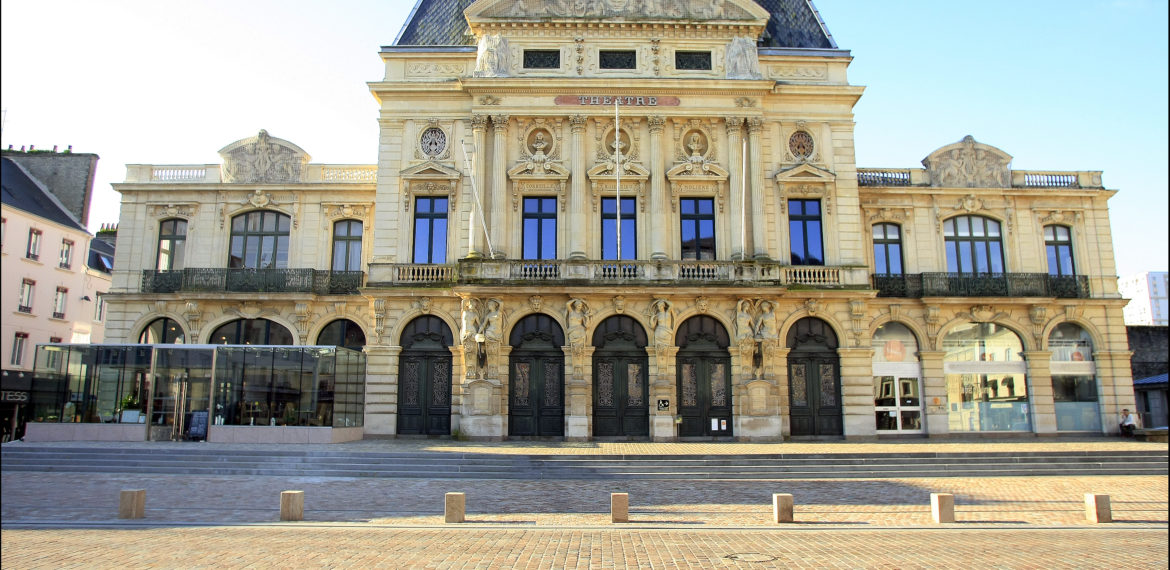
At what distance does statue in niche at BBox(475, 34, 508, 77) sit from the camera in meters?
30.3

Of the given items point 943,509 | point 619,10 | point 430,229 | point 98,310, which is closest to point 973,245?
point 619,10

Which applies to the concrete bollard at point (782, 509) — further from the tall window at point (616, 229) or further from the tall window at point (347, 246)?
the tall window at point (347, 246)

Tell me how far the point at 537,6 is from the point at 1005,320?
22171 millimetres

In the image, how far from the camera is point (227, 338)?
3130 cm

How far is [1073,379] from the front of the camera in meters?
31.6

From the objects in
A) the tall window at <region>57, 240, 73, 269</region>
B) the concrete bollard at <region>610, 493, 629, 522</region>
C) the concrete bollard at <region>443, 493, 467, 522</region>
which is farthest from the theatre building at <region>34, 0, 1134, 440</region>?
the concrete bollard at <region>443, 493, 467, 522</region>

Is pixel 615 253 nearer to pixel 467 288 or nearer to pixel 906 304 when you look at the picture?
pixel 467 288

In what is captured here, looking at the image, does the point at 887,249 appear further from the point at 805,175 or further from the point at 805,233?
the point at 805,175

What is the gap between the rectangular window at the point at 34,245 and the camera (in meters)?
37.2

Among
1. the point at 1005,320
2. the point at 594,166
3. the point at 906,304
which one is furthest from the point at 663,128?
the point at 1005,320

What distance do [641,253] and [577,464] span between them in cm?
1049

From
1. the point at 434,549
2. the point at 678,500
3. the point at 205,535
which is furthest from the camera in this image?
the point at 678,500

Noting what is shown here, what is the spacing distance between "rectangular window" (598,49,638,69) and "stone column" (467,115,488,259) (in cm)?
514

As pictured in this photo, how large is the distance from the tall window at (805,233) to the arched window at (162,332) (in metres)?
Result: 24.3
